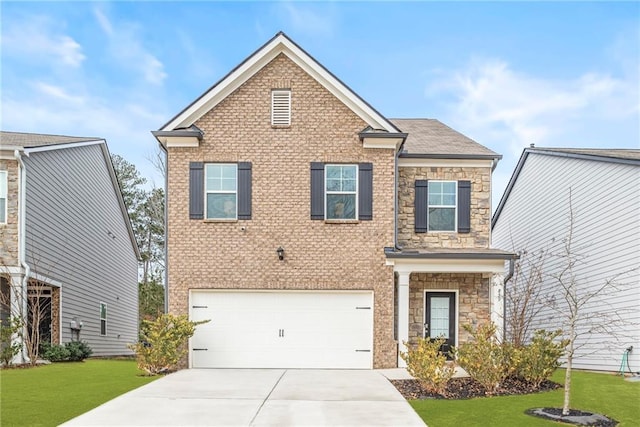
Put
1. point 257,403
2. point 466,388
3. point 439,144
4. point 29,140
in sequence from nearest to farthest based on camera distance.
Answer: point 257,403, point 466,388, point 439,144, point 29,140

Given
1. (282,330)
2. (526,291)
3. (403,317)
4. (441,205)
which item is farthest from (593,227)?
(282,330)

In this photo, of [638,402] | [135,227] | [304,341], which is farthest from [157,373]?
[135,227]

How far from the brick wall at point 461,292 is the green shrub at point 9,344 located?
986cm

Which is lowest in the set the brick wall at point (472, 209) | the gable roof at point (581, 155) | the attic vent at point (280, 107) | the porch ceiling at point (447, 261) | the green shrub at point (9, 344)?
the green shrub at point (9, 344)

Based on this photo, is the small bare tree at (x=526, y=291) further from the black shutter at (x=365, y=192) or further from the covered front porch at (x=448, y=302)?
the black shutter at (x=365, y=192)

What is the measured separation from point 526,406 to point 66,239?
14.5 metres

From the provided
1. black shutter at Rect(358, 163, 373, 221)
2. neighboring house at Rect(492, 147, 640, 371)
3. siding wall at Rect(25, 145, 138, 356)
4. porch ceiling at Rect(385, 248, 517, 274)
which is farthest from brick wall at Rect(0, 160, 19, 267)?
neighboring house at Rect(492, 147, 640, 371)

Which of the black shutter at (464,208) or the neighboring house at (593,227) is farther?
the black shutter at (464,208)

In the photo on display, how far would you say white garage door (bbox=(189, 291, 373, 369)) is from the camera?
13.8 meters

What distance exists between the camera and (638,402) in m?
9.15

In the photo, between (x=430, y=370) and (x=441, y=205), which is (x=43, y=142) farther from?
(x=430, y=370)

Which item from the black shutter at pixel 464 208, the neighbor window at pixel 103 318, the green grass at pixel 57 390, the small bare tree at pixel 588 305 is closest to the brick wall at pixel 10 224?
the green grass at pixel 57 390

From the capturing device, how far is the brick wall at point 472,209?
49.0 feet

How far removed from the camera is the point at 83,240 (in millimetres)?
19297
